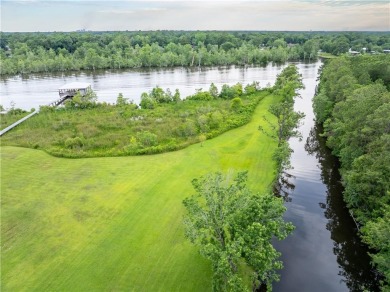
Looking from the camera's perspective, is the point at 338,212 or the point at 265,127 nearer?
the point at 338,212

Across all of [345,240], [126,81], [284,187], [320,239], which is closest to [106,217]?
[320,239]

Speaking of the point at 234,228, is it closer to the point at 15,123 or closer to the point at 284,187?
the point at 284,187

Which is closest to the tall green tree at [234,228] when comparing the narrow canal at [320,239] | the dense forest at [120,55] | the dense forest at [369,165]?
the narrow canal at [320,239]

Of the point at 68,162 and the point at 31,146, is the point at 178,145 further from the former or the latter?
the point at 31,146

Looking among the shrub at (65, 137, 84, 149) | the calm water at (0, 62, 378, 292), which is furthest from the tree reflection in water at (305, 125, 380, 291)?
the shrub at (65, 137, 84, 149)

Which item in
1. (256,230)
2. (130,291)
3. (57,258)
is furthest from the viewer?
(57,258)

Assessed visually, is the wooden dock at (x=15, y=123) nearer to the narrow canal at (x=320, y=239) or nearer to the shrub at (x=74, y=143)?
the shrub at (x=74, y=143)

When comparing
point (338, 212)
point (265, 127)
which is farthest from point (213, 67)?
point (338, 212)
